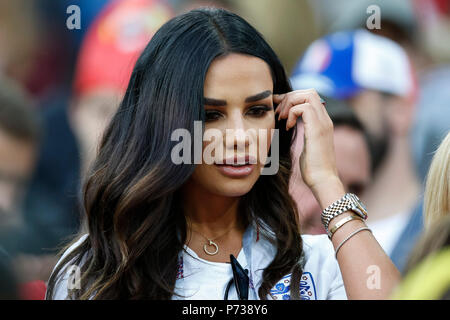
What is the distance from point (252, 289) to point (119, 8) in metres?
2.67

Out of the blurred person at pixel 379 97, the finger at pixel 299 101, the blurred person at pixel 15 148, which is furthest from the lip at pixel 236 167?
the blurred person at pixel 379 97

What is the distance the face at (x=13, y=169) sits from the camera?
11.5ft

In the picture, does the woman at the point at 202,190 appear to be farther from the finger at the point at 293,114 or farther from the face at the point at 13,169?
the face at the point at 13,169

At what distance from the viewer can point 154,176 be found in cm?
218

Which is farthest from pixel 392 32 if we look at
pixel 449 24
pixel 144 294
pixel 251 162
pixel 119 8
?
pixel 144 294

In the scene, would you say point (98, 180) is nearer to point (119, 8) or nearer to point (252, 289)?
point (252, 289)

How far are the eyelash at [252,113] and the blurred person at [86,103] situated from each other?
168 cm

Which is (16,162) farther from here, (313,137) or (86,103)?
(313,137)

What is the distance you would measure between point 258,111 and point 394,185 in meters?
2.07

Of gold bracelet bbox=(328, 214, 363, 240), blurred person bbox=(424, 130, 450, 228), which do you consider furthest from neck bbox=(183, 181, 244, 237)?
blurred person bbox=(424, 130, 450, 228)

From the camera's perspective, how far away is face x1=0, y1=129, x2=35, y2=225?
11.5 feet

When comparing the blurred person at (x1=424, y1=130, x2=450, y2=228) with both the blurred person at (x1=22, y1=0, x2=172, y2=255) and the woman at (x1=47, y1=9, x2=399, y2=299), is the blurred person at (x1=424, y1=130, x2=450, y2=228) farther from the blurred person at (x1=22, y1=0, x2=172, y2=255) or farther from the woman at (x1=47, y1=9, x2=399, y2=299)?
the blurred person at (x1=22, y1=0, x2=172, y2=255)

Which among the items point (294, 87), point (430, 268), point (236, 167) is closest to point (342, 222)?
point (236, 167)

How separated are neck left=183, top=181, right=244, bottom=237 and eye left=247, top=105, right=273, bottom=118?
0.97 feet
